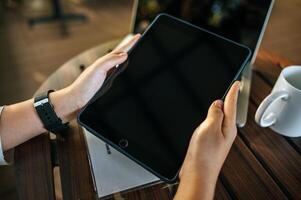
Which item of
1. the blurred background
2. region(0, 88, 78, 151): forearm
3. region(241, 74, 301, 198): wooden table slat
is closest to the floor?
the blurred background

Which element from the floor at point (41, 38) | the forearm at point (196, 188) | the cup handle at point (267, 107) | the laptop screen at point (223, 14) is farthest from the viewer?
the floor at point (41, 38)

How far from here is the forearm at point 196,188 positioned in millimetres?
404

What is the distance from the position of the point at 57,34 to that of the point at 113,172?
160 centimetres

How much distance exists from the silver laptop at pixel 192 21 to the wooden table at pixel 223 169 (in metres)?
0.02

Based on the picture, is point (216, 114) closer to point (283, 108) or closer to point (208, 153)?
point (208, 153)

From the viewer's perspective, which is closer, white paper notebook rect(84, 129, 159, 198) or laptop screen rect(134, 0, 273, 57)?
white paper notebook rect(84, 129, 159, 198)

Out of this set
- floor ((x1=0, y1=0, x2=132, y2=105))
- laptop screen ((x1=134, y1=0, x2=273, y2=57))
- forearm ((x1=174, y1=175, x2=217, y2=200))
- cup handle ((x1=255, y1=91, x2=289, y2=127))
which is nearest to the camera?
forearm ((x1=174, y1=175, x2=217, y2=200))

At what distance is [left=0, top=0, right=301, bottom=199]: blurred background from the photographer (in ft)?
4.99

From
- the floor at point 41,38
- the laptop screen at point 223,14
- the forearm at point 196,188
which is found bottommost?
the floor at point 41,38

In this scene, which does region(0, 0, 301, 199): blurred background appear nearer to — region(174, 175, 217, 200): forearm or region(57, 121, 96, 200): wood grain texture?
region(57, 121, 96, 200): wood grain texture

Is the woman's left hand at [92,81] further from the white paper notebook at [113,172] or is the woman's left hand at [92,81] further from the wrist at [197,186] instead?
the wrist at [197,186]

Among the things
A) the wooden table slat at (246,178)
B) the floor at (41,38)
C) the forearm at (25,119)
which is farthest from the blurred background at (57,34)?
the wooden table slat at (246,178)

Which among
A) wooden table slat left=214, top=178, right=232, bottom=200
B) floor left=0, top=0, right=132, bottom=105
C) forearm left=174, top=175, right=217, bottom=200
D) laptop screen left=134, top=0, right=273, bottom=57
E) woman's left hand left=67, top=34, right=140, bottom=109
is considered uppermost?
laptop screen left=134, top=0, right=273, bottom=57

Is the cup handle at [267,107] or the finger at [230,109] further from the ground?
the finger at [230,109]
